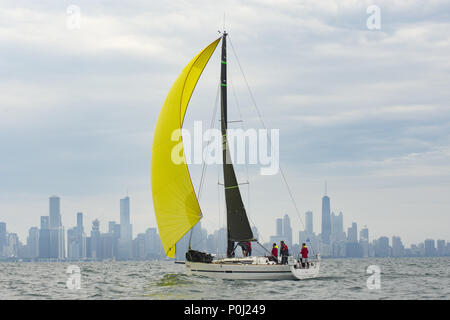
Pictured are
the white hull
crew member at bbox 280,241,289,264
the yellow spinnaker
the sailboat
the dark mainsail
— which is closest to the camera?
the white hull

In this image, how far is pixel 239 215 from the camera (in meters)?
34.2

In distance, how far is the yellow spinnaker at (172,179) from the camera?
31922mm

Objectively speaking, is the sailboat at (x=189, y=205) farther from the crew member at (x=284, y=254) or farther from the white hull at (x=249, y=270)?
the crew member at (x=284, y=254)

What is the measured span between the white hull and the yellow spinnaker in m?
2.45

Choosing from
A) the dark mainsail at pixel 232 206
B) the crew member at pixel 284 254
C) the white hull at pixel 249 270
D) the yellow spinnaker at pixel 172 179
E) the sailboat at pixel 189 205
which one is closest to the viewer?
the white hull at pixel 249 270

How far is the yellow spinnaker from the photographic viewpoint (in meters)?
31.9

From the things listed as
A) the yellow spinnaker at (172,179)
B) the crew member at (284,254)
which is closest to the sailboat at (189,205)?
the yellow spinnaker at (172,179)

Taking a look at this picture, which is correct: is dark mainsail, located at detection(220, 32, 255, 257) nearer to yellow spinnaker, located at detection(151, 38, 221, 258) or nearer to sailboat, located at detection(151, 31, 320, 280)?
sailboat, located at detection(151, 31, 320, 280)

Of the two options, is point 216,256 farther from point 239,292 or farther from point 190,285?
point 239,292

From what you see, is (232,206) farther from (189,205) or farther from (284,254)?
(284,254)

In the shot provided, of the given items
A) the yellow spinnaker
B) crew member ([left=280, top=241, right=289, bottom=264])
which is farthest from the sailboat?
crew member ([left=280, top=241, right=289, bottom=264])
